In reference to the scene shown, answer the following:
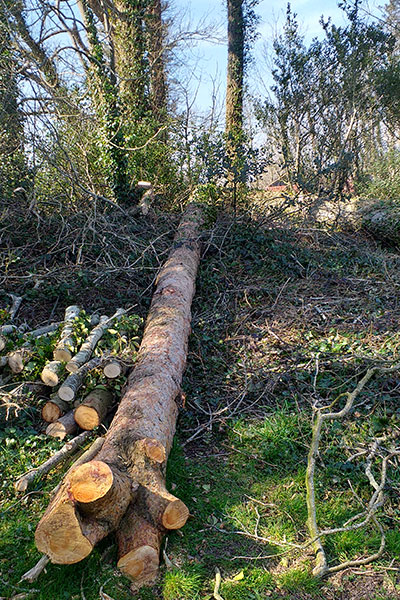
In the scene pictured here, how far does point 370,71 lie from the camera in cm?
1021

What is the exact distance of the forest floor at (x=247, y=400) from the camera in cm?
257

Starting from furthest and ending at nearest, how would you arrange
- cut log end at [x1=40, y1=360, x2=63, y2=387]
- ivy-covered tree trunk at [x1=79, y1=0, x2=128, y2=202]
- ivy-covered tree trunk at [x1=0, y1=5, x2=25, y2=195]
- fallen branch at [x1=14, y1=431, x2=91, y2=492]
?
ivy-covered tree trunk at [x1=79, y1=0, x2=128, y2=202] → ivy-covered tree trunk at [x1=0, y1=5, x2=25, y2=195] → cut log end at [x1=40, y1=360, x2=63, y2=387] → fallen branch at [x1=14, y1=431, x2=91, y2=492]

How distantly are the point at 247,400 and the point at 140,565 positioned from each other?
2.03 metres

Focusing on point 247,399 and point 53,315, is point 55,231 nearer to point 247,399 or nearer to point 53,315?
point 53,315

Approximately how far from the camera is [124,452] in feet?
9.92

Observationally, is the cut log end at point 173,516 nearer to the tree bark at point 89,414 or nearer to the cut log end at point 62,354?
the tree bark at point 89,414

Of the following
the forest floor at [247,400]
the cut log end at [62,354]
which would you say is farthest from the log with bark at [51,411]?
the cut log end at [62,354]

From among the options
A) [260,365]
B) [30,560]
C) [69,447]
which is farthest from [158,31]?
[30,560]

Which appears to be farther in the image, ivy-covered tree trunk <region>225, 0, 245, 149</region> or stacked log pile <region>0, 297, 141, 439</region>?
ivy-covered tree trunk <region>225, 0, 245, 149</region>

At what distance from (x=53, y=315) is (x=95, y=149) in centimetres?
451

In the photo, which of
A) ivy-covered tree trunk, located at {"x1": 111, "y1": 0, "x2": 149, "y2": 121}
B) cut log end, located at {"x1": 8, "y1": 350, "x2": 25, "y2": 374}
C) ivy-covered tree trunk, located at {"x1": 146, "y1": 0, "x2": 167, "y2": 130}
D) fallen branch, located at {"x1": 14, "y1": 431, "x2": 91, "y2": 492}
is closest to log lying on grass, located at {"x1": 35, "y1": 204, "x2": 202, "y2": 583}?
fallen branch, located at {"x1": 14, "y1": 431, "x2": 91, "y2": 492}

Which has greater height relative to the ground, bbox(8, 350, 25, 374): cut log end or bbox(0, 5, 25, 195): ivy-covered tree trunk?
bbox(0, 5, 25, 195): ivy-covered tree trunk

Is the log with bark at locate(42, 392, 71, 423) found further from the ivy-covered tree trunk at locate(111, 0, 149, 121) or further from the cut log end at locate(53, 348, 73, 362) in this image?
the ivy-covered tree trunk at locate(111, 0, 149, 121)

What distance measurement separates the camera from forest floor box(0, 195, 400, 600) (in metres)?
2.57
